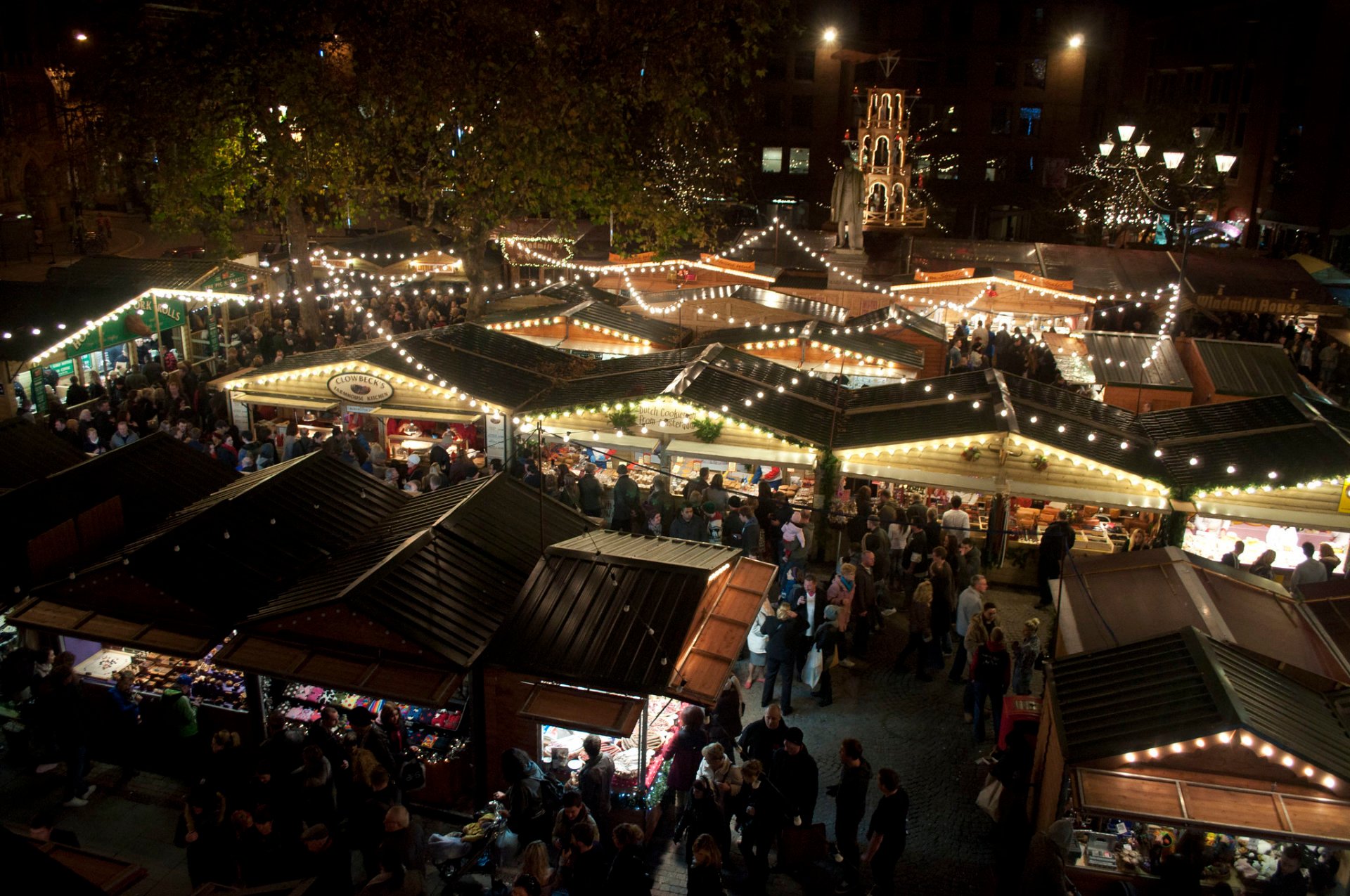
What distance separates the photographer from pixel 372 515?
32.6ft

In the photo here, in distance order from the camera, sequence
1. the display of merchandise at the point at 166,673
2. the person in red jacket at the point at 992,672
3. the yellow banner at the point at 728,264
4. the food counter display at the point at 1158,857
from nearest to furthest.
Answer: the food counter display at the point at 1158,857 → the display of merchandise at the point at 166,673 → the person in red jacket at the point at 992,672 → the yellow banner at the point at 728,264

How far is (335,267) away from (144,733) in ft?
64.6

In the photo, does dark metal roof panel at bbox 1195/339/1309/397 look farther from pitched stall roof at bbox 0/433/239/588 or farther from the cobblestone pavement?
pitched stall roof at bbox 0/433/239/588

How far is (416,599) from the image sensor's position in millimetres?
→ 7707

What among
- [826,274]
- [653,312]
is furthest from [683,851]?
[826,274]

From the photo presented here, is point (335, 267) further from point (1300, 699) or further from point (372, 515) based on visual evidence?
point (1300, 699)

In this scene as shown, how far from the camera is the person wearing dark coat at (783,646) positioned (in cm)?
918

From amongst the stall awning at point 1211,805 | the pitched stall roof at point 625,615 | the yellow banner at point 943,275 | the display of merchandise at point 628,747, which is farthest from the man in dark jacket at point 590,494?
the yellow banner at point 943,275

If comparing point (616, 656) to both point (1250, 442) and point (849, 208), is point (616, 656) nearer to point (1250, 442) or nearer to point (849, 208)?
point (1250, 442)

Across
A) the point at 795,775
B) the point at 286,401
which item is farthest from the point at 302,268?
the point at 795,775

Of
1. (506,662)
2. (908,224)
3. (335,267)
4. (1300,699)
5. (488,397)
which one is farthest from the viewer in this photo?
(908,224)

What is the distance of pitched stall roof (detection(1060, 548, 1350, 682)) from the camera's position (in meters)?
7.55

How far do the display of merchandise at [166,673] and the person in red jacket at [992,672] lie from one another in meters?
6.54

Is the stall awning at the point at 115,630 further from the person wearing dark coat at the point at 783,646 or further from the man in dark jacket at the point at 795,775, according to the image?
the person wearing dark coat at the point at 783,646
